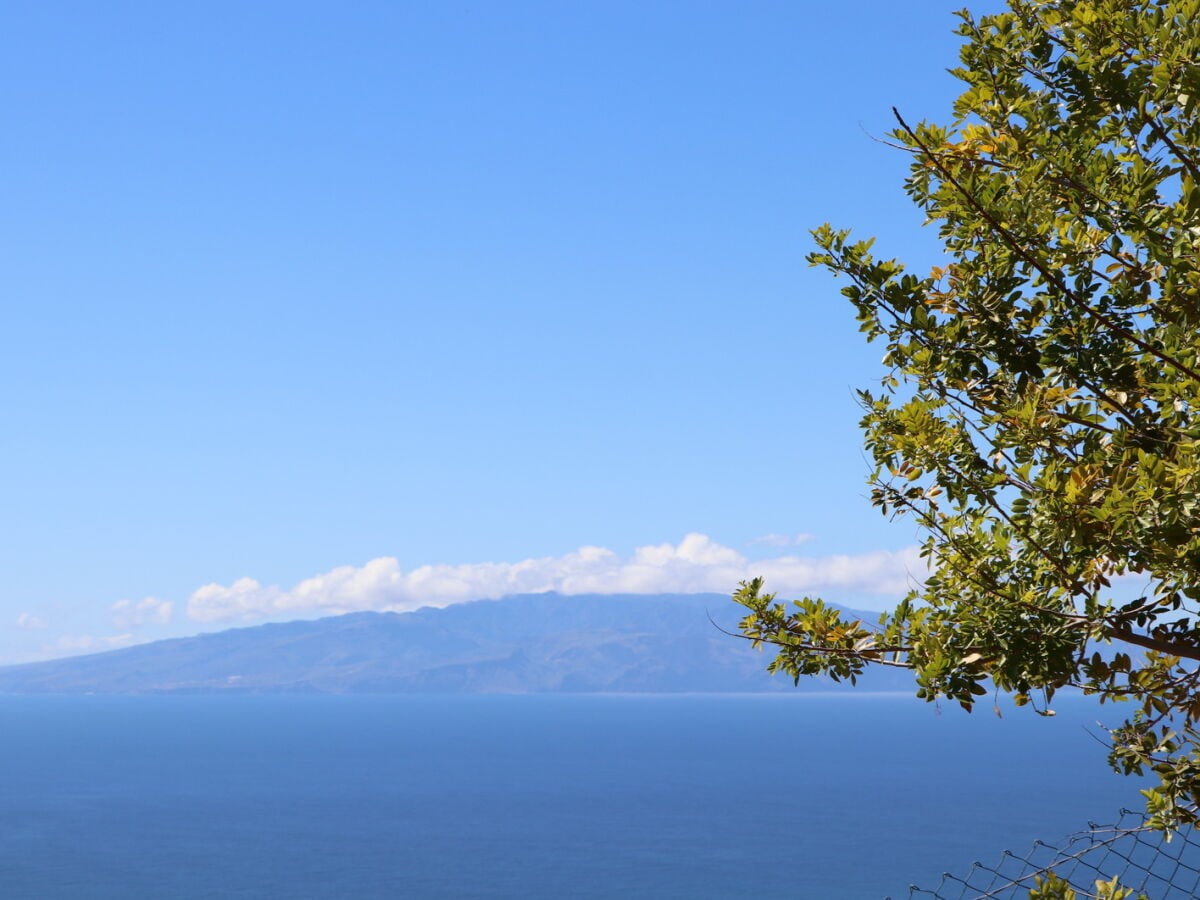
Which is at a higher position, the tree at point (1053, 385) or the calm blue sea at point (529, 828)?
the tree at point (1053, 385)

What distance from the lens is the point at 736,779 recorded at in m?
172

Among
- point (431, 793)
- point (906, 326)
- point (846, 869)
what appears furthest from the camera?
point (431, 793)

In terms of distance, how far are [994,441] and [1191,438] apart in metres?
1.04

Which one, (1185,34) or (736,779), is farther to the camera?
(736,779)

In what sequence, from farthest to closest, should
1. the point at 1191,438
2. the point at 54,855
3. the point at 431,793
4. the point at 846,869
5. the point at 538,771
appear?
the point at 538,771
the point at 431,793
the point at 54,855
the point at 846,869
the point at 1191,438

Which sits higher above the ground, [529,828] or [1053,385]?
[1053,385]

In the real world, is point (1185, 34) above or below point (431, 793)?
above

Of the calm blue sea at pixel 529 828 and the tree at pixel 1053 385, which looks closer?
the tree at pixel 1053 385

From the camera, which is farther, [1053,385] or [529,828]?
[529,828]

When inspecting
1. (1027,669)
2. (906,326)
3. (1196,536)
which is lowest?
(1027,669)

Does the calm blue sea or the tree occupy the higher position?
the tree

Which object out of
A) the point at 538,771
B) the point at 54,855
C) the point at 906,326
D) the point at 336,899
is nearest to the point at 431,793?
the point at 538,771

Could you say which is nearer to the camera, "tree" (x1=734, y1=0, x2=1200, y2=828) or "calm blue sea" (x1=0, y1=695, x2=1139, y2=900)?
"tree" (x1=734, y1=0, x2=1200, y2=828)

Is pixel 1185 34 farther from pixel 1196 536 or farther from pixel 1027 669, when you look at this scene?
pixel 1027 669
